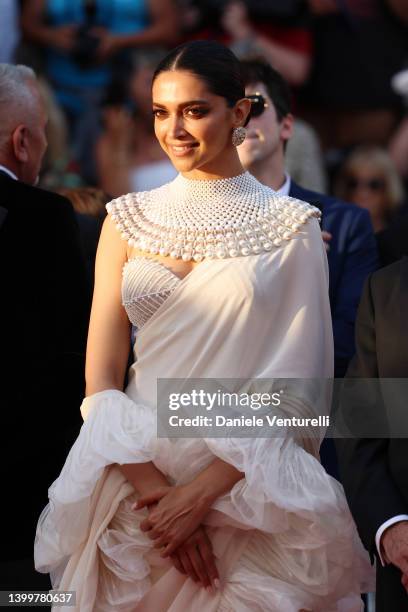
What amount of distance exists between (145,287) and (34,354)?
66cm

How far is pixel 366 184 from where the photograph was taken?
289 inches

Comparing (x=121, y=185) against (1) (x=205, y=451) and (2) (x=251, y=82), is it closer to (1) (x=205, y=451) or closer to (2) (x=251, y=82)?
(2) (x=251, y=82)

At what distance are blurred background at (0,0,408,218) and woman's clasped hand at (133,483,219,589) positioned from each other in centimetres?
440

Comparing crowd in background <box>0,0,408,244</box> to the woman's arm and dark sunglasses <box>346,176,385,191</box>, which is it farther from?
the woman's arm

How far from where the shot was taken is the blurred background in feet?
25.9

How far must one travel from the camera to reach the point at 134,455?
140 inches

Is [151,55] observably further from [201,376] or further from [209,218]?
[201,376]

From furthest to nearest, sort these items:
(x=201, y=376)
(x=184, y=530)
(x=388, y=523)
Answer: (x=201, y=376), (x=184, y=530), (x=388, y=523)

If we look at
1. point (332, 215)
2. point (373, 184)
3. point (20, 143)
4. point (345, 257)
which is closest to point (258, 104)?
point (332, 215)

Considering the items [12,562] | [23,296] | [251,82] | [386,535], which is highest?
[251,82]

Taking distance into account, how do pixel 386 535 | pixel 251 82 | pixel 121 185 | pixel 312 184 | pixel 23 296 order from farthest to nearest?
1. pixel 121 185
2. pixel 312 184
3. pixel 251 82
4. pixel 23 296
5. pixel 386 535

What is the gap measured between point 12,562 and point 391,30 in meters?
5.00

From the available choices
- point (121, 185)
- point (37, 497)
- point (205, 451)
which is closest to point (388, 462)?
point (205, 451)

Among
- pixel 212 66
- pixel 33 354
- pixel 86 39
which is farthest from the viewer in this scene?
pixel 86 39
